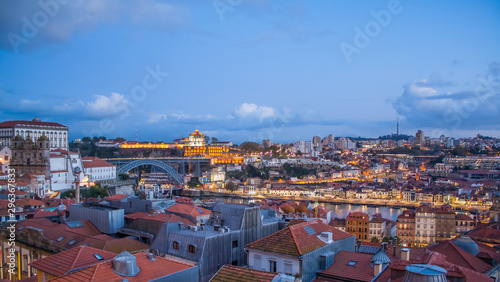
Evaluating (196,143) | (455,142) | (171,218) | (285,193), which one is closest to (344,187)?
(285,193)

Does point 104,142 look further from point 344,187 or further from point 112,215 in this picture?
point 112,215

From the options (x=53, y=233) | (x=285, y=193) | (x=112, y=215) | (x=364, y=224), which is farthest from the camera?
(x=285, y=193)

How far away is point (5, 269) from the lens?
6.04 metres

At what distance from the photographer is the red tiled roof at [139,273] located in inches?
123

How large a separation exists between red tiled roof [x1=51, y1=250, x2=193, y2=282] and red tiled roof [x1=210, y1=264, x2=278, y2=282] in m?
0.58

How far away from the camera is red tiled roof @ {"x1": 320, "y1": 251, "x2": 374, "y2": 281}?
154 inches

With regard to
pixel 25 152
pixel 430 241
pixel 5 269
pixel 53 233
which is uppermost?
pixel 25 152

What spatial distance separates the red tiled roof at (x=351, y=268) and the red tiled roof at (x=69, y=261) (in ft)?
7.81

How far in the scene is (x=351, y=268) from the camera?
163 inches

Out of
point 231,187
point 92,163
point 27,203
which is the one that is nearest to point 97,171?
point 92,163

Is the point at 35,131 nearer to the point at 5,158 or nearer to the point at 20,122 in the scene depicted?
the point at 20,122

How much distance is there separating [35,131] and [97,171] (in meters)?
5.60

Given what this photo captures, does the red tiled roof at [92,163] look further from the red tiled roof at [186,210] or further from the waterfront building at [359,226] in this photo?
the red tiled roof at [186,210]

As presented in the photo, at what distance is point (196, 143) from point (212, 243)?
4299 centimetres
